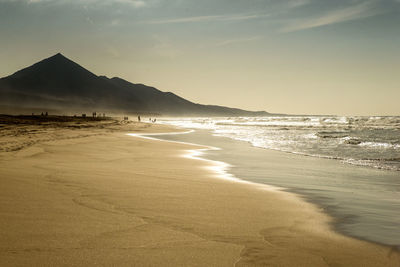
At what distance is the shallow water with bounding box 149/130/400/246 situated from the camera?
4.17m

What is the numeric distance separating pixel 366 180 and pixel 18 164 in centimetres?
782

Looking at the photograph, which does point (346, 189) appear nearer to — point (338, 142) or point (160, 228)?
point (160, 228)

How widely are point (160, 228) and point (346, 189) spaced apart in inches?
176

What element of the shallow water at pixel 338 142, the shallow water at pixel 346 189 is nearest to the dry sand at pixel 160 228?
the shallow water at pixel 346 189

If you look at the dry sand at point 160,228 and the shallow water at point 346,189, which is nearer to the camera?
the dry sand at point 160,228

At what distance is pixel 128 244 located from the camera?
3.12m

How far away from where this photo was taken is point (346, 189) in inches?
263

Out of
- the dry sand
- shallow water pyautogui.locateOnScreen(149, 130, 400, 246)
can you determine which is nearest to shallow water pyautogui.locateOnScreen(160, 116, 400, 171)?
shallow water pyautogui.locateOnScreen(149, 130, 400, 246)

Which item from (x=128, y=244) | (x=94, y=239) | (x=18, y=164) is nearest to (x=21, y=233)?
(x=94, y=239)

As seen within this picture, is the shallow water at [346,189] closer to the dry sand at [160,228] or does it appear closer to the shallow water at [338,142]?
the dry sand at [160,228]

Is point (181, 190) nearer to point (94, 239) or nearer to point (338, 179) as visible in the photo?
point (94, 239)

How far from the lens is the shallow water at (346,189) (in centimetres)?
417

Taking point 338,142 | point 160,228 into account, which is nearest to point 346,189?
point 160,228

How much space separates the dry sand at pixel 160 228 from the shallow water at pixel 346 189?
0.35 meters
